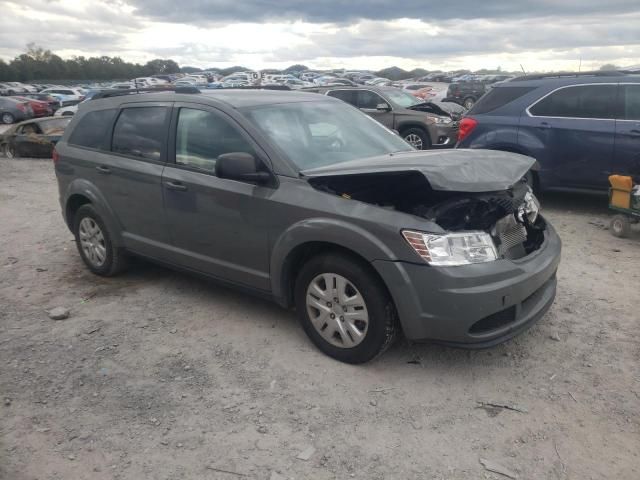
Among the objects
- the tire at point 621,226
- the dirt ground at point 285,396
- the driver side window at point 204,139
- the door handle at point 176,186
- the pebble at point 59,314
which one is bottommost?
the dirt ground at point 285,396

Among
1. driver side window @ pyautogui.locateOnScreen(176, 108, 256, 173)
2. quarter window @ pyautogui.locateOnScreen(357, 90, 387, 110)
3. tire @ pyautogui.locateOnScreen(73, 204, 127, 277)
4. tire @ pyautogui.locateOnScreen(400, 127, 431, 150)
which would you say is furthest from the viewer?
quarter window @ pyautogui.locateOnScreen(357, 90, 387, 110)

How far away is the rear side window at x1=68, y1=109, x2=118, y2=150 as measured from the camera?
518 cm

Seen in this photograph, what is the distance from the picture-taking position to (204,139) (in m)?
4.32

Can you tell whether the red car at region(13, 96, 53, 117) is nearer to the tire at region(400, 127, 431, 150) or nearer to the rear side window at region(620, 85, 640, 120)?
the tire at region(400, 127, 431, 150)

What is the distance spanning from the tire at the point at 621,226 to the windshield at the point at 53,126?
44.7ft

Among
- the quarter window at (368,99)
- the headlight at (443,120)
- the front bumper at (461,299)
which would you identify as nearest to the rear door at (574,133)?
the front bumper at (461,299)

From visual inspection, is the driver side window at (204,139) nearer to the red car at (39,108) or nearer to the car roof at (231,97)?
the car roof at (231,97)

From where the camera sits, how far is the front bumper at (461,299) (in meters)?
3.19

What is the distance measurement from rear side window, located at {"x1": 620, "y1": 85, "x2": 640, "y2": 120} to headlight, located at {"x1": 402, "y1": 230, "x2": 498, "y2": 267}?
483 cm

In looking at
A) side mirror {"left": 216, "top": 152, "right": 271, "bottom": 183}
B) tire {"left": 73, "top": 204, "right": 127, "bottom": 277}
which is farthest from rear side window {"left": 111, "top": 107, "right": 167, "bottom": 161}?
A: side mirror {"left": 216, "top": 152, "right": 271, "bottom": 183}

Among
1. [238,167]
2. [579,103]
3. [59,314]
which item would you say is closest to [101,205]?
[59,314]

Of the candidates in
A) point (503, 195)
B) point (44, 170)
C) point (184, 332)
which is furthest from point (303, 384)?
point (44, 170)

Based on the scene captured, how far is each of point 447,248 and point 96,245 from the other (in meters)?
3.62

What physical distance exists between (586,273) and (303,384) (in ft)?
10.2
